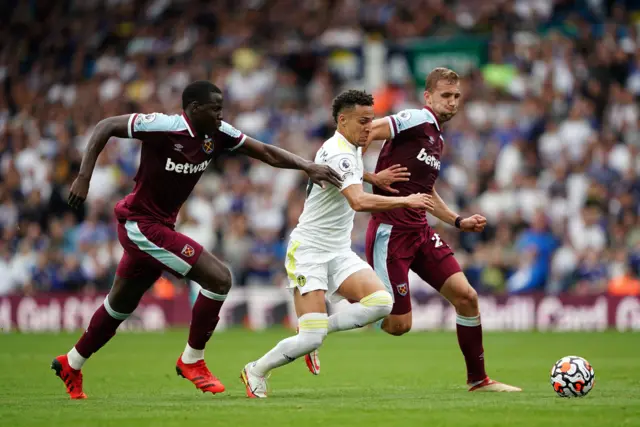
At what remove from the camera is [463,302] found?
1117 cm

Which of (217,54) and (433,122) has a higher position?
(217,54)

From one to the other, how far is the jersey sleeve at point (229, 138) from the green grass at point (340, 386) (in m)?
2.31

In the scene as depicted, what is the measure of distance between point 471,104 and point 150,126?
14915 mm

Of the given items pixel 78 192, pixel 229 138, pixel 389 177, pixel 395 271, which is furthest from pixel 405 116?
pixel 78 192

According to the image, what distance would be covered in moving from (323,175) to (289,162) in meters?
0.64

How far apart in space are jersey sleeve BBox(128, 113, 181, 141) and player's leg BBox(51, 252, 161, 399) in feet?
3.78

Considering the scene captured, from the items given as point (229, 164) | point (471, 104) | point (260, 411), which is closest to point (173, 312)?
point (229, 164)

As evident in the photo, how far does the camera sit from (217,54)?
29.0 meters

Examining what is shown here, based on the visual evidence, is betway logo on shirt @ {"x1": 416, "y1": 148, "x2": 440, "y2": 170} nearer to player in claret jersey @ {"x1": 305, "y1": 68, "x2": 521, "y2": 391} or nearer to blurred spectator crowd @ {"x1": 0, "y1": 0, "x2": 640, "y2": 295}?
player in claret jersey @ {"x1": 305, "y1": 68, "x2": 521, "y2": 391}

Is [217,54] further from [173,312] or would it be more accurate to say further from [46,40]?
[173,312]

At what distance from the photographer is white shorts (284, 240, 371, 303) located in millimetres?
10289

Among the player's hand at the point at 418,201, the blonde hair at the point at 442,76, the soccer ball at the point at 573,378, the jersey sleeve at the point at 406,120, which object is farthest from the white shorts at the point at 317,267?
the blonde hair at the point at 442,76

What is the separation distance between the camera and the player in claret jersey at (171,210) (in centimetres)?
1032

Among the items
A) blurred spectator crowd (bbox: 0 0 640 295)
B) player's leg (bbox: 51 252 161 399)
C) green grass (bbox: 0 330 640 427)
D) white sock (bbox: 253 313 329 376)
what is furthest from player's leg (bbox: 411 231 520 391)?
blurred spectator crowd (bbox: 0 0 640 295)
